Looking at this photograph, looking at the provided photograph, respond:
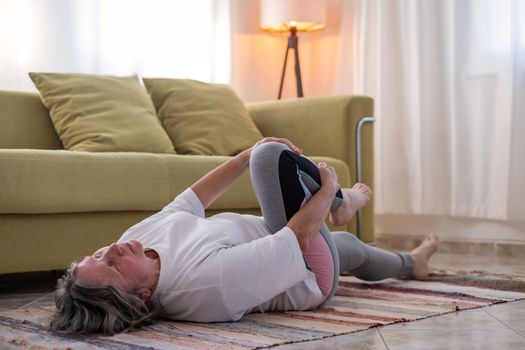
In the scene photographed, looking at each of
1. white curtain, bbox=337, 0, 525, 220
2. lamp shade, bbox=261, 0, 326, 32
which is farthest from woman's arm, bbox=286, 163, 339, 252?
lamp shade, bbox=261, 0, 326, 32

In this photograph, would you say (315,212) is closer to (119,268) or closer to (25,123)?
(119,268)

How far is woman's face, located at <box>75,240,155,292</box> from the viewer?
178cm

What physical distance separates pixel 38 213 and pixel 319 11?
8.15ft

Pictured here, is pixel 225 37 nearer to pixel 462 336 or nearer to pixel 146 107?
pixel 146 107

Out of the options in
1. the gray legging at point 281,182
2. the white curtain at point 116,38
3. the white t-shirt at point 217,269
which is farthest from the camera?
the white curtain at point 116,38

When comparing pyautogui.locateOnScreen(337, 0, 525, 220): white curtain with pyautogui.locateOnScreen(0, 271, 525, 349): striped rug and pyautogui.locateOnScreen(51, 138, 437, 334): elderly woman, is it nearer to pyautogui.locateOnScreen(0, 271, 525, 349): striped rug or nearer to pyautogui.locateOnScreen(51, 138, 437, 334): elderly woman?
pyautogui.locateOnScreen(0, 271, 525, 349): striped rug

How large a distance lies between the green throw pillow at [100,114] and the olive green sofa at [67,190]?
11 cm

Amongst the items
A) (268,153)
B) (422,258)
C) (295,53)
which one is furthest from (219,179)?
(295,53)

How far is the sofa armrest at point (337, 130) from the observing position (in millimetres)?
3512

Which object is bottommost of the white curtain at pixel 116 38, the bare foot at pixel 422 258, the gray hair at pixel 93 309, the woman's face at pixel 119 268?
the bare foot at pixel 422 258

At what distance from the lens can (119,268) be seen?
1.83m

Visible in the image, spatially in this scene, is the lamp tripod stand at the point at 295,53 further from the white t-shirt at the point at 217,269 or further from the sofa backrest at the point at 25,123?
the white t-shirt at the point at 217,269

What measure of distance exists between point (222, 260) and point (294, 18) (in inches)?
113

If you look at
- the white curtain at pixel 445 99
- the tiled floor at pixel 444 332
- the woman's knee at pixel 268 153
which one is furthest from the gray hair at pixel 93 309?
the white curtain at pixel 445 99
